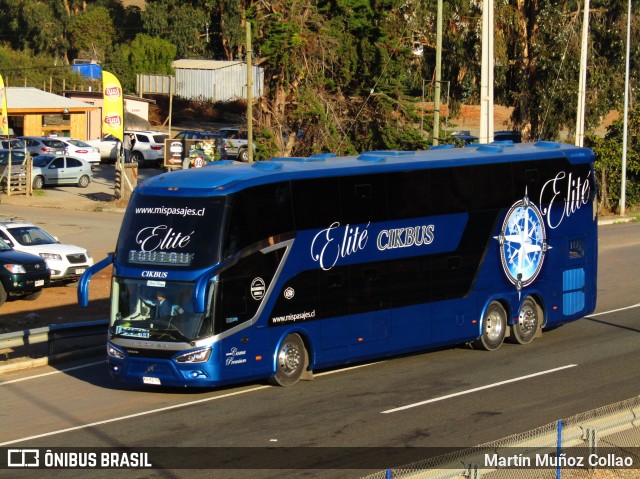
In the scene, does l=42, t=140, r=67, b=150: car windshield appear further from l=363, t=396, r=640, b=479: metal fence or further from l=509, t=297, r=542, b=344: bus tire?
l=363, t=396, r=640, b=479: metal fence

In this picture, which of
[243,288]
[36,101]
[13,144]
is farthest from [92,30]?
[243,288]

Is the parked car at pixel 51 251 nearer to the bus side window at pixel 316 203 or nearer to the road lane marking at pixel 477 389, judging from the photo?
the bus side window at pixel 316 203

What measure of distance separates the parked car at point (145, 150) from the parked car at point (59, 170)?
25.0ft

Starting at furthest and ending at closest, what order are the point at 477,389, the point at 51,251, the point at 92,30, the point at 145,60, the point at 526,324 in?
1. the point at 92,30
2. the point at 145,60
3. the point at 51,251
4. the point at 526,324
5. the point at 477,389

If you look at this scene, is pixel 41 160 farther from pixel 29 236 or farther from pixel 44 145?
pixel 29 236

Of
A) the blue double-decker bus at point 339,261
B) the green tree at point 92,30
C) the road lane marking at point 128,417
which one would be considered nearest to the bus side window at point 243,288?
the blue double-decker bus at point 339,261

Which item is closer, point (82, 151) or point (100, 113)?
point (82, 151)

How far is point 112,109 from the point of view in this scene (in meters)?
44.6

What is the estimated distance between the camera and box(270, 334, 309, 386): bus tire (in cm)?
1655

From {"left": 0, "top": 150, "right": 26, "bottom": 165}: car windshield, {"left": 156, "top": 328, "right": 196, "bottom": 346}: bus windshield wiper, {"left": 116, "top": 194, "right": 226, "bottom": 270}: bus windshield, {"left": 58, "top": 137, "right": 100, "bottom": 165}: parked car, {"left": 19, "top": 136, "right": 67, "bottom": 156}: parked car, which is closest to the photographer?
{"left": 156, "top": 328, "right": 196, "bottom": 346}: bus windshield wiper

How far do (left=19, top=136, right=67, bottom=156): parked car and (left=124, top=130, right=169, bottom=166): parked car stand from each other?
433 centimetres

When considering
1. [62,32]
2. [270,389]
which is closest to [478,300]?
[270,389]

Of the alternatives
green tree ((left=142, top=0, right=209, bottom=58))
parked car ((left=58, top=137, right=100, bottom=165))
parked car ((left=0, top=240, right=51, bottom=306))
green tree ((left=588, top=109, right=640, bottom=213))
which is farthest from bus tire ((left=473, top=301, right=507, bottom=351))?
green tree ((left=142, top=0, right=209, bottom=58))

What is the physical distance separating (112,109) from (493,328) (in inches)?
1119
